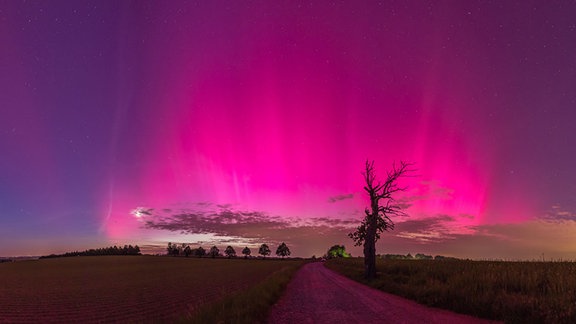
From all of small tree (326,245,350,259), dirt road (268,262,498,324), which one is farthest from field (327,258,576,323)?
small tree (326,245,350,259)

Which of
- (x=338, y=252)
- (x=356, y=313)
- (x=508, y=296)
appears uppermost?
(x=508, y=296)

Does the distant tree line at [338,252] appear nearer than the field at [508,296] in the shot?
No

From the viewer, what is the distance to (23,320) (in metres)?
20.3

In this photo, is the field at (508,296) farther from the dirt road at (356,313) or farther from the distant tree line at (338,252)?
the distant tree line at (338,252)

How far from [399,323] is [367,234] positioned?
20.4 meters

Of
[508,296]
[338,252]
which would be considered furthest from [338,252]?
[508,296]

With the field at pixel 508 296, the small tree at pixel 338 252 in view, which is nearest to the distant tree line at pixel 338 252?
the small tree at pixel 338 252

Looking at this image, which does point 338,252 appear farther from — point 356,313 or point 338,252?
point 356,313

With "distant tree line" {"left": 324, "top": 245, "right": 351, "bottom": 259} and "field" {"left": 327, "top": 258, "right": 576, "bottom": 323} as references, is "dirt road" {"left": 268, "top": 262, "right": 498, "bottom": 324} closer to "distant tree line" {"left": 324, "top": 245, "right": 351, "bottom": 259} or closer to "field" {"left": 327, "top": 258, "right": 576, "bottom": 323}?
"field" {"left": 327, "top": 258, "right": 576, "bottom": 323}

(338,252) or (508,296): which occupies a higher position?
(508,296)

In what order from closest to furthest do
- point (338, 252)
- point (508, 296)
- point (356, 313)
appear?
point (356, 313)
point (508, 296)
point (338, 252)

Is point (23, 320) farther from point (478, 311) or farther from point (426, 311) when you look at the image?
point (478, 311)

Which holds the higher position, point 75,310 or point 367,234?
point 367,234

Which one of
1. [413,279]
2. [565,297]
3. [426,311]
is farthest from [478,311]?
[413,279]
